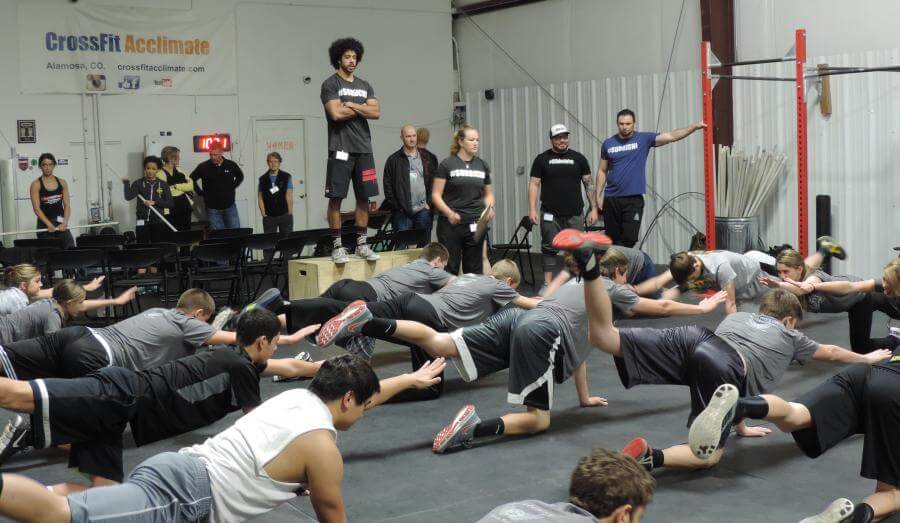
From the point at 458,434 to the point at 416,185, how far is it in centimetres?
535

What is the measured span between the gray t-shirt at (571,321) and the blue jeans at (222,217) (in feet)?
26.9

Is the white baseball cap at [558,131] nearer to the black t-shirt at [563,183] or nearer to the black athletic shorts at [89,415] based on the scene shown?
the black t-shirt at [563,183]

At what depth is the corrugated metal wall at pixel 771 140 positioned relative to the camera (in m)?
10.2

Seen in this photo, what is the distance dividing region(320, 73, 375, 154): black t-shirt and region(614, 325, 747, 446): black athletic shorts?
4296mm

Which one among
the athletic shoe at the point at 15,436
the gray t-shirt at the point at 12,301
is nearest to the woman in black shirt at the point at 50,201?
the gray t-shirt at the point at 12,301

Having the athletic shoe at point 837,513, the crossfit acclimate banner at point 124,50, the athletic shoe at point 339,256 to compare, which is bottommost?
the athletic shoe at point 837,513

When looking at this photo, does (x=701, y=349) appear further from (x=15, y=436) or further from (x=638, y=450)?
(x=15, y=436)

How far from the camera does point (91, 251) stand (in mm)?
9195

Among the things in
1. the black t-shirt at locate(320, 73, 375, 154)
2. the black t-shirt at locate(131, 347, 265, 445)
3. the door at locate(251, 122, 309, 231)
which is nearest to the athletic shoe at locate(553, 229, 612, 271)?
the black t-shirt at locate(131, 347, 265, 445)

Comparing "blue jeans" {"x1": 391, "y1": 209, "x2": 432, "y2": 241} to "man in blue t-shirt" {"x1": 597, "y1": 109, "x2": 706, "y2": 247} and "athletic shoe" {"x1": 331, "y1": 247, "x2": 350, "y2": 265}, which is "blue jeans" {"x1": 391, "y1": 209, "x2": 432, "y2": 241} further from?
"man in blue t-shirt" {"x1": 597, "y1": 109, "x2": 706, "y2": 247}

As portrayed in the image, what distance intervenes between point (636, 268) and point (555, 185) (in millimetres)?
2490

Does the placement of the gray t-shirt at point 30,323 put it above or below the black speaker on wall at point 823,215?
below

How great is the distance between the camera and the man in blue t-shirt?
10.3 meters

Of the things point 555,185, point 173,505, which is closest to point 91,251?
point 555,185
